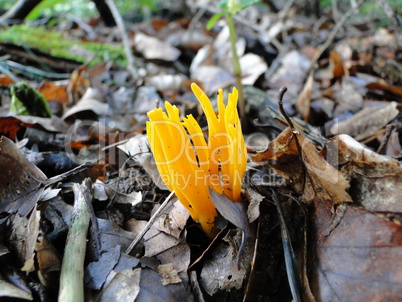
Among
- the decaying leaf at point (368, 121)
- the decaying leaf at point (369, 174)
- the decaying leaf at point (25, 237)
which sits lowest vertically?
the decaying leaf at point (368, 121)

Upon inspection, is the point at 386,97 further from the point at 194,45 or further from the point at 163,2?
the point at 163,2

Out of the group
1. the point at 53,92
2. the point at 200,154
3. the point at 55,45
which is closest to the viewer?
the point at 200,154

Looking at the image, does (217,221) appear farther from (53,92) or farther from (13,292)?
(53,92)

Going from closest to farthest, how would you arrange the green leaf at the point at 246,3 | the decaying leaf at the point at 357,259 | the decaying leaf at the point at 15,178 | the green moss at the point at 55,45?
1. the decaying leaf at the point at 357,259
2. the decaying leaf at the point at 15,178
3. the green leaf at the point at 246,3
4. the green moss at the point at 55,45

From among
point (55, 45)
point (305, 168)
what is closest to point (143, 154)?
point (305, 168)

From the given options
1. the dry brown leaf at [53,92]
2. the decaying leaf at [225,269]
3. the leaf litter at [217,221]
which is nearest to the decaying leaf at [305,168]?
the leaf litter at [217,221]

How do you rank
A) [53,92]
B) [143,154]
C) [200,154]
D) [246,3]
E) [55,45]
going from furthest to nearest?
1. [55,45]
2. [53,92]
3. [246,3]
4. [143,154]
5. [200,154]

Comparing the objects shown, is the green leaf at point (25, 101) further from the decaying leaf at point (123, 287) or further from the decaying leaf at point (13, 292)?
the decaying leaf at point (123, 287)

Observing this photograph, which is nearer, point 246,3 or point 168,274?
point 168,274
